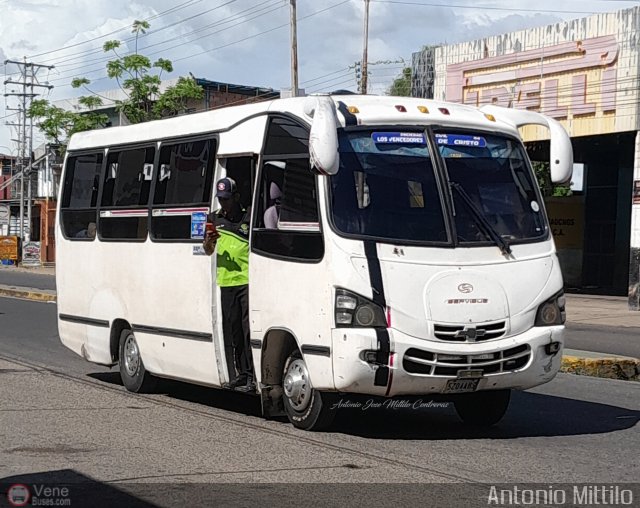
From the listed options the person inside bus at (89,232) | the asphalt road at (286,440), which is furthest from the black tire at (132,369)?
the person inside bus at (89,232)

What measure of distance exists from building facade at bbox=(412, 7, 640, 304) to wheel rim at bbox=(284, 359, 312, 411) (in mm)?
21583

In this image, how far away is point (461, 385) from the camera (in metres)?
8.54

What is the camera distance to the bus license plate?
8492 millimetres

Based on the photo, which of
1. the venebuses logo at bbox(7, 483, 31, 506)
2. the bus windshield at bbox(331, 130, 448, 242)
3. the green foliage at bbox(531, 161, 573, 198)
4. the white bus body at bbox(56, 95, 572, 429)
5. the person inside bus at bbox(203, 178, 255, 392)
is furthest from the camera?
the green foliage at bbox(531, 161, 573, 198)

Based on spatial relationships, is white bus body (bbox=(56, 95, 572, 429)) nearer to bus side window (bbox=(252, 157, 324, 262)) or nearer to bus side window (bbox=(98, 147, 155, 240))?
bus side window (bbox=(252, 157, 324, 262))

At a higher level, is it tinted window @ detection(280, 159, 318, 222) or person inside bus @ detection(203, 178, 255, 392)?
tinted window @ detection(280, 159, 318, 222)

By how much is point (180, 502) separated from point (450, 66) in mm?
30438

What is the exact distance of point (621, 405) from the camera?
11.1m

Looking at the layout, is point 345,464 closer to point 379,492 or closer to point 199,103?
point 379,492

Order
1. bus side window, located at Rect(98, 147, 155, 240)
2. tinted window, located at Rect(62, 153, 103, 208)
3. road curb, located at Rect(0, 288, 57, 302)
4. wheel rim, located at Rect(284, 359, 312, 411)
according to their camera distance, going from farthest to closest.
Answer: road curb, located at Rect(0, 288, 57, 302), tinted window, located at Rect(62, 153, 103, 208), bus side window, located at Rect(98, 147, 155, 240), wheel rim, located at Rect(284, 359, 312, 411)

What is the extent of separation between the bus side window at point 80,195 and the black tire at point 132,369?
1.36 metres

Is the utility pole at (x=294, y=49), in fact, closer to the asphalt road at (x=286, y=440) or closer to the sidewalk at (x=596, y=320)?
the sidewalk at (x=596, y=320)

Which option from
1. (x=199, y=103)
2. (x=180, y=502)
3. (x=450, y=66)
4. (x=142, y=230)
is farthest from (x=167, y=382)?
(x=199, y=103)

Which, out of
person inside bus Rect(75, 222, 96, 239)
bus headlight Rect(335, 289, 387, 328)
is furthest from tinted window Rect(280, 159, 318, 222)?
person inside bus Rect(75, 222, 96, 239)
